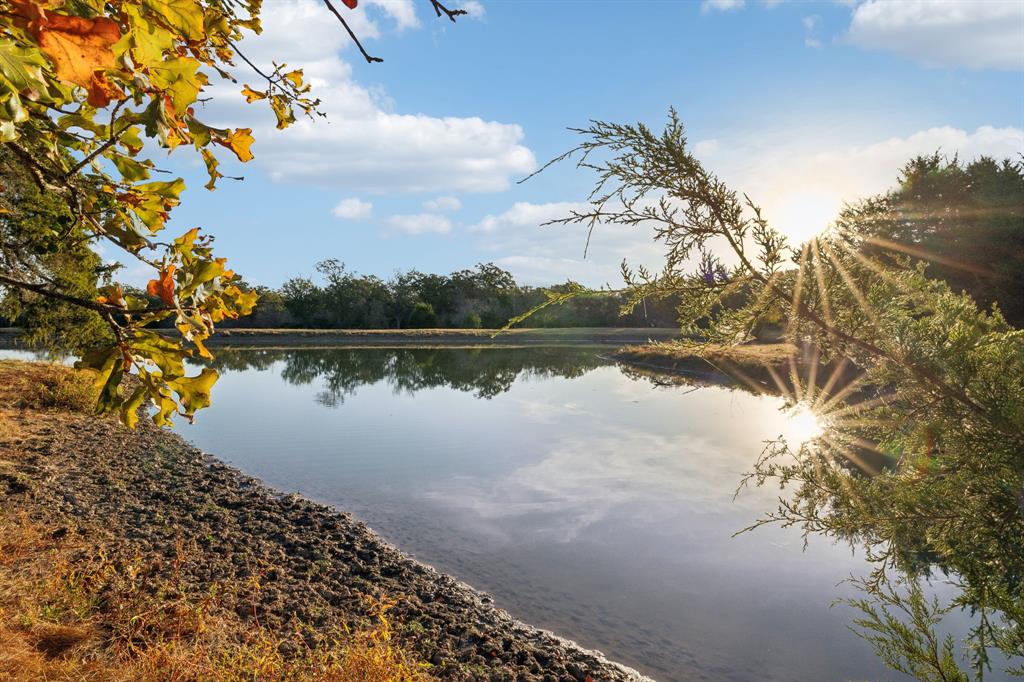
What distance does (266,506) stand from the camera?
10.1 m

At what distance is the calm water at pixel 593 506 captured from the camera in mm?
6867

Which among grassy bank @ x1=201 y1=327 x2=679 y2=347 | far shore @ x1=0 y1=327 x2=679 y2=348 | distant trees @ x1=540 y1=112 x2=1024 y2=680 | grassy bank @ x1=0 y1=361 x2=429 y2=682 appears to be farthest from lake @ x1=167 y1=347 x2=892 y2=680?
grassy bank @ x1=201 y1=327 x2=679 y2=347

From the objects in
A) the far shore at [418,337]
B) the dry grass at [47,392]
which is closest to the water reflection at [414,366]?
the far shore at [418,337]

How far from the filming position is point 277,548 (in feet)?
26.4

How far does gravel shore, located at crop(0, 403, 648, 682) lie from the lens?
19.6 feet

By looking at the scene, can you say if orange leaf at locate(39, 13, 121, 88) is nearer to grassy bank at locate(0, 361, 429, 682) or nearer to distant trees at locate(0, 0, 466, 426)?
distant trees at locate(0, 0, 466, 426)

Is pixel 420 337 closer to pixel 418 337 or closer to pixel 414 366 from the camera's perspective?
pixel 418 337

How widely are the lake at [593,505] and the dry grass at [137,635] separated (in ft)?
9.30

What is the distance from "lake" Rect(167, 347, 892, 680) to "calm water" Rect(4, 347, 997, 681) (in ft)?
0.11

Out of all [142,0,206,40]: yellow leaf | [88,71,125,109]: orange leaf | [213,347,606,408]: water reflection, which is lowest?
[213,347,606,408]: water reflection

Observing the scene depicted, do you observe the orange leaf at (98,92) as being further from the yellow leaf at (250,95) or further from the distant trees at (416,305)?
the distant trees at (416,305)

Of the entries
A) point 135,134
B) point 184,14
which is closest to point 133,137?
point 135,134

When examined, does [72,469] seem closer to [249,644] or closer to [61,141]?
[249,644]

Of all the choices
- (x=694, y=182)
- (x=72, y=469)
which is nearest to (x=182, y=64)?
(x=694, y=182)
